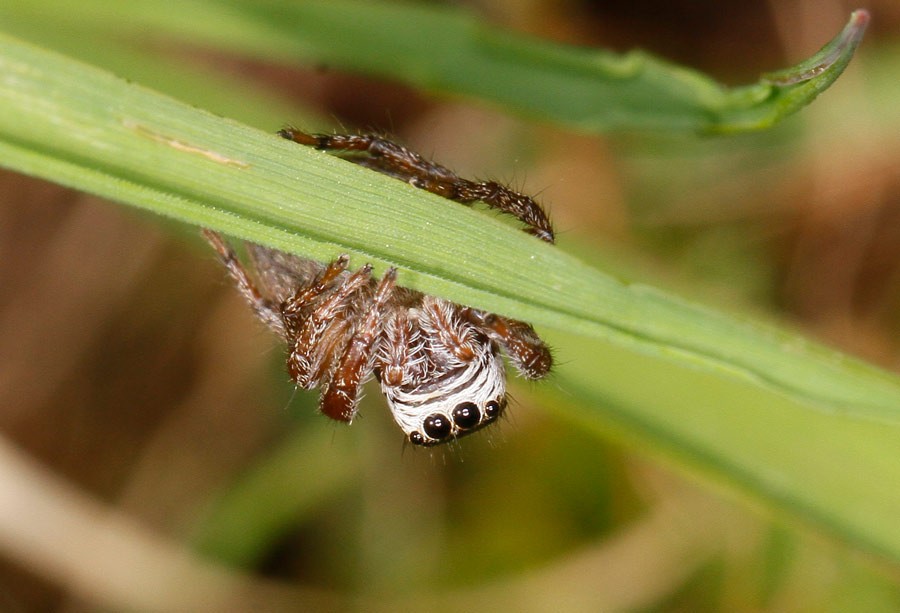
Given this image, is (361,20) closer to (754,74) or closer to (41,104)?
(41,104)

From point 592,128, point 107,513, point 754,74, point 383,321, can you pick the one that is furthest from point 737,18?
point 107,513

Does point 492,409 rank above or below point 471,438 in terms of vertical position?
below

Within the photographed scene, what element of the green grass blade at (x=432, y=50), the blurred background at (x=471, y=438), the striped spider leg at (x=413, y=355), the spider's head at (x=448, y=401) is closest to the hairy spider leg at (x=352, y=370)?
the striped spider leg at (x=413, y=355)

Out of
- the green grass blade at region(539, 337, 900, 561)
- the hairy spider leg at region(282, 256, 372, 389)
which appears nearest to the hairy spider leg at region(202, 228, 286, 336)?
the hairy spider leg at region(282, 256, 372, 389)

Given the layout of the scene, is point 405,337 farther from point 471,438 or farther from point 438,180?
point 471,438

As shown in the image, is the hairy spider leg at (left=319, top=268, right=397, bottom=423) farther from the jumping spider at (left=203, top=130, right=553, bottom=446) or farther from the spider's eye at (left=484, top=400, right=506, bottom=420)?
the spider's eye at (left=484, top=400, right=506, bottom=420)

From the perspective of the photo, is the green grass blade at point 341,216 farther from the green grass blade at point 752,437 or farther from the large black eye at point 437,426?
the large black eye at point 437,426

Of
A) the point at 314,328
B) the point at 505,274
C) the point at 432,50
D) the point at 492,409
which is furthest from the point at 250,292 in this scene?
the point at 432,50
